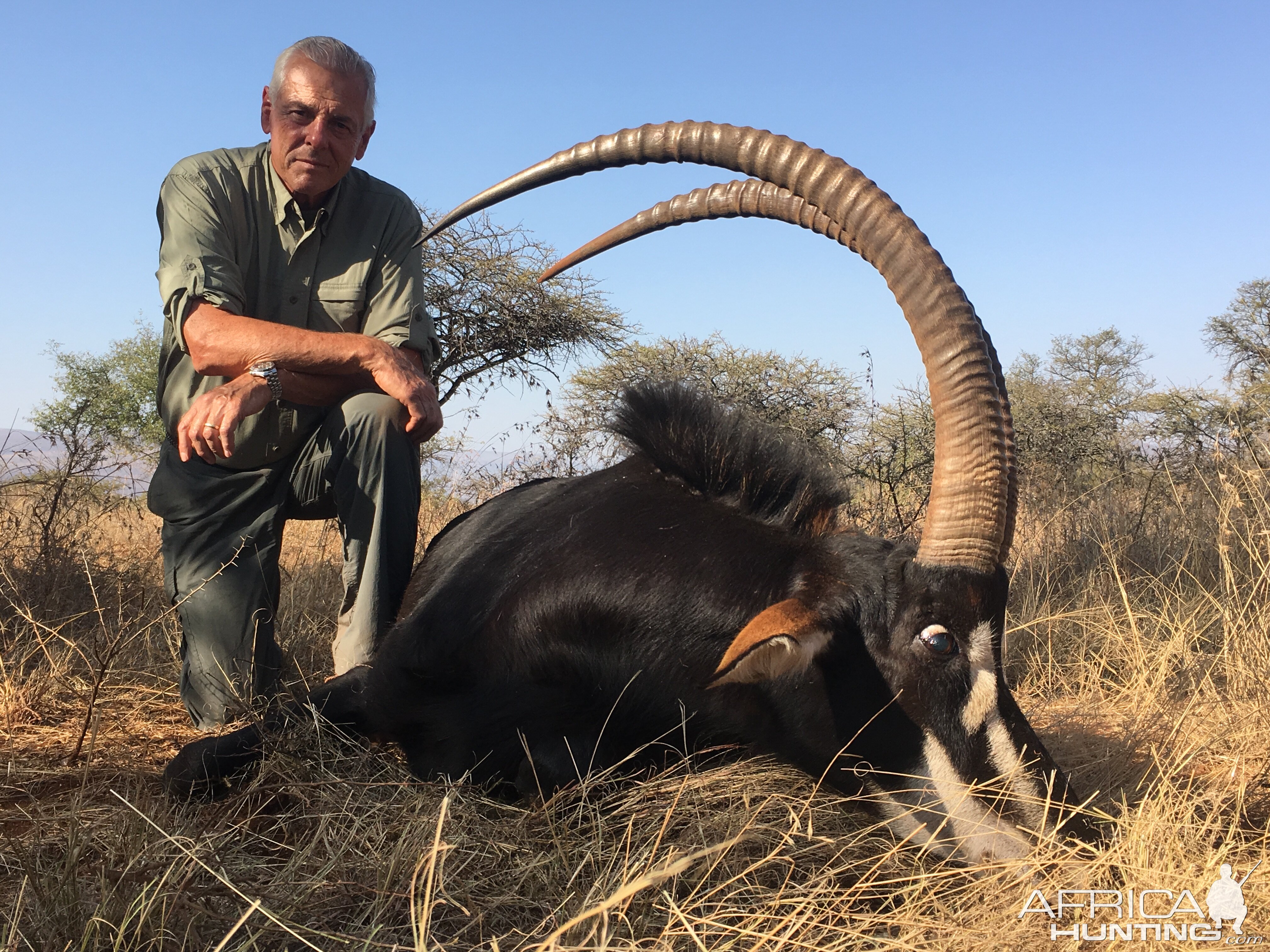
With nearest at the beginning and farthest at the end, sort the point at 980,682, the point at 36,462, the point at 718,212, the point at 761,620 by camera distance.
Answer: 1. the point at 761,620
2. the point at 980,682
3. the point at 718,212
4. the point at 36,462

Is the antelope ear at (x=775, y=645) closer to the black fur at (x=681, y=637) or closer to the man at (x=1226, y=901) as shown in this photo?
the black fur at (x=681, y=637)

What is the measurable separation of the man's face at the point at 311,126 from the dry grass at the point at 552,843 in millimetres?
1978

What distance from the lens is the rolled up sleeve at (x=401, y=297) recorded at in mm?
3807

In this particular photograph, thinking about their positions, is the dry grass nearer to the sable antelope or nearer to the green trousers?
the sable antelope

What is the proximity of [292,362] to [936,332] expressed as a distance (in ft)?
7.51

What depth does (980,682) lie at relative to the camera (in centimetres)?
229

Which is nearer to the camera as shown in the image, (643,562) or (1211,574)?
(643,562)

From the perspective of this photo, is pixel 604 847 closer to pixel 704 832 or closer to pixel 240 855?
pixel 704 832

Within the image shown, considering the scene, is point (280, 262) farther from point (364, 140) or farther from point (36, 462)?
point (36, 462)

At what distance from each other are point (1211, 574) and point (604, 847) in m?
3.95

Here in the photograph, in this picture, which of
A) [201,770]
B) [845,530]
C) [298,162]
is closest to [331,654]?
[201,770]

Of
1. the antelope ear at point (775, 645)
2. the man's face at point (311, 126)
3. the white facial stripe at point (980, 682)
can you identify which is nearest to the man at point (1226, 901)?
the white facial stripe at point (980, 682)

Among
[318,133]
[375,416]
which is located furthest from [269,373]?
[318,133]

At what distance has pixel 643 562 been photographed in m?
2.59
